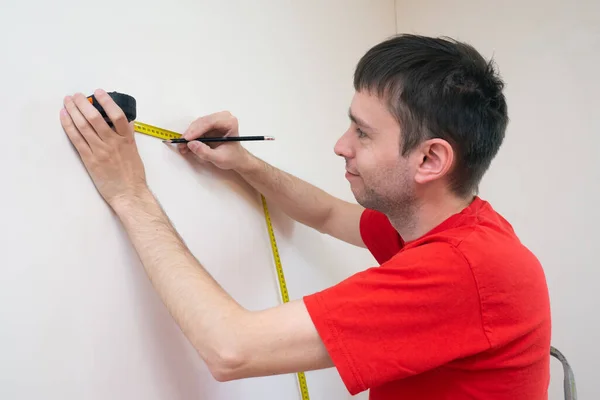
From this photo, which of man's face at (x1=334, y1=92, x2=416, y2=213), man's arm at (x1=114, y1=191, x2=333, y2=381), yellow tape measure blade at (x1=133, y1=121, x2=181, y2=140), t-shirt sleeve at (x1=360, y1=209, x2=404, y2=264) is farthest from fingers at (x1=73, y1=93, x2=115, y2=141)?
t-shirt sleeve at (x1=360, y1=209, x2=404, y2=264)

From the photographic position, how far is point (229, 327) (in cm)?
75

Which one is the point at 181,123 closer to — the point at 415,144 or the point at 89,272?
the point at 89,272

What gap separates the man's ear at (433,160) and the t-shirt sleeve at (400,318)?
7.9 inches

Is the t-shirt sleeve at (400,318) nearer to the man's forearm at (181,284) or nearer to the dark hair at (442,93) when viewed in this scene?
the man's forearm at (181,284)

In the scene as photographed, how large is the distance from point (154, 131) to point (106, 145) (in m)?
0.16

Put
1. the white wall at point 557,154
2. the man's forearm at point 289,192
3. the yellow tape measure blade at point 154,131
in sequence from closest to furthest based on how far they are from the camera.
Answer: the yellow tape measure blade at point 154,131
the man's forearm at point 289,192
the white wall at point 557,154

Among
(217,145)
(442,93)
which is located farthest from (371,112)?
(217,145)

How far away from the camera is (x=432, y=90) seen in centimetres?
94

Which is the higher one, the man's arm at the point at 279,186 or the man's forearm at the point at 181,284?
the man's arm at the point at 279,186

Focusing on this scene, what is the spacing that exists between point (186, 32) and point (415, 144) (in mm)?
546

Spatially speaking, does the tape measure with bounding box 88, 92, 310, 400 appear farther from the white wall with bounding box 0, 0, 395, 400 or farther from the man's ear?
the man's ear

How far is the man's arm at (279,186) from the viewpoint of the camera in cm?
103

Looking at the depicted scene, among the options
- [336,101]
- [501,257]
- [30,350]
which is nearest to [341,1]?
[336,101]

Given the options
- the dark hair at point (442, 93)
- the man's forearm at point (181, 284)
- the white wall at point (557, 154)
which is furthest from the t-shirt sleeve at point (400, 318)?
the white wall at point (557, 154)
